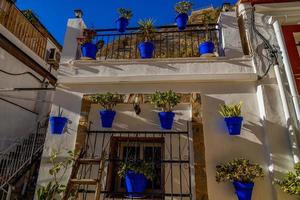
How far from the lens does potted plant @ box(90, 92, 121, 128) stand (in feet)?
15.5

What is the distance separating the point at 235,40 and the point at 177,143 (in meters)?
2.95

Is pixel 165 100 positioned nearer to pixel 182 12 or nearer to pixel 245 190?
pixel 245 190

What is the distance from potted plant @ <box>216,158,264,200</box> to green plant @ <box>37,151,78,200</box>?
9.56ft

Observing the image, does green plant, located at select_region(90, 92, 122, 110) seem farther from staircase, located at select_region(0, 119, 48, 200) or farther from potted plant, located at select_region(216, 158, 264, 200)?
potted plant, located at select_region(216, 158, 264, 200)

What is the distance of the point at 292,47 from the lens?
5.32 meters

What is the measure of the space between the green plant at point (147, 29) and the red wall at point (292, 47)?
3.29m

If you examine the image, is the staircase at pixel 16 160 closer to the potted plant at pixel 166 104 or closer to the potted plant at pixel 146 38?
the potted plant at pixel 166 104

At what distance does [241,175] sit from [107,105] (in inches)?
Answer: 118

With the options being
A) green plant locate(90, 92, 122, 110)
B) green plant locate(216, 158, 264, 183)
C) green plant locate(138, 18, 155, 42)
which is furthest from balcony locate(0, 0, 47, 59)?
green plant locate(216, 158, 264, 183)

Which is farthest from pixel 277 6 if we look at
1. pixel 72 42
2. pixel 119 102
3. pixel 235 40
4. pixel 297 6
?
pixel 72 42

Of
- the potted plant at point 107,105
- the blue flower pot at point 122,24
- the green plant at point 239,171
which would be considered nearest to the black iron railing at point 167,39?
the blue flower pot at point 122,24

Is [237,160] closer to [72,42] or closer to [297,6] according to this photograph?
[297,6]

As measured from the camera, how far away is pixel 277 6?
5742 millimetres

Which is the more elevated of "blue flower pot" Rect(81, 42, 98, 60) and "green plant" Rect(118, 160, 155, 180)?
"blue flower pot" Rect(81, 42, 98, 60)
